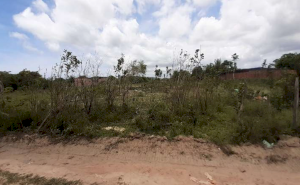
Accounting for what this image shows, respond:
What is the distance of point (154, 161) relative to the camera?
4.16m

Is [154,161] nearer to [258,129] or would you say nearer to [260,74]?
[258,129]

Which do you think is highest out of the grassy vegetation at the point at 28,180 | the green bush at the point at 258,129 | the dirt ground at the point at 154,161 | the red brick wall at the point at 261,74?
the red brick wall at the point at 261,74

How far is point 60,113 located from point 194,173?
13.4 feet

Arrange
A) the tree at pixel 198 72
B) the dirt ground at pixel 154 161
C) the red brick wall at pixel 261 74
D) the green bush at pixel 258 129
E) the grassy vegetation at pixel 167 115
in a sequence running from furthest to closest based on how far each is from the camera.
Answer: the red brick wall at pixel 261 74
the tree at pixel 198 72
the grassy vegetation at pixel 167 115
the green bush at pixel 258 129
the dirt ground at pixel 154 161

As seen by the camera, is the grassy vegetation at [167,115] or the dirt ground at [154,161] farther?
the grassy vegetation at [167,115]

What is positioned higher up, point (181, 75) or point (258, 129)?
point (181, 75)

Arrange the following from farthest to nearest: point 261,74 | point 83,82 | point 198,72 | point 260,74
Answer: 1. point 260,74
2. point 261,74
3. point 198,72
4. point 83,82

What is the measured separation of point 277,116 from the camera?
5250mm

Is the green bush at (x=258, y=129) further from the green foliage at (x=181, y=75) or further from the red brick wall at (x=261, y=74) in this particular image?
the red brick wall at (x=261, y=74)

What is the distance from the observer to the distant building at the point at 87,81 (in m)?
6.28

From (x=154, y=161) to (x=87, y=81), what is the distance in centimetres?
363

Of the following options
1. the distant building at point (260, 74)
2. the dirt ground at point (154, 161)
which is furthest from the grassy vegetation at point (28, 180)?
the distant building at point (260, 74)

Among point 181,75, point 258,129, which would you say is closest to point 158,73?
point 181,75

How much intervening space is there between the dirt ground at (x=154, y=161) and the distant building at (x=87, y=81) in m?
2.06
